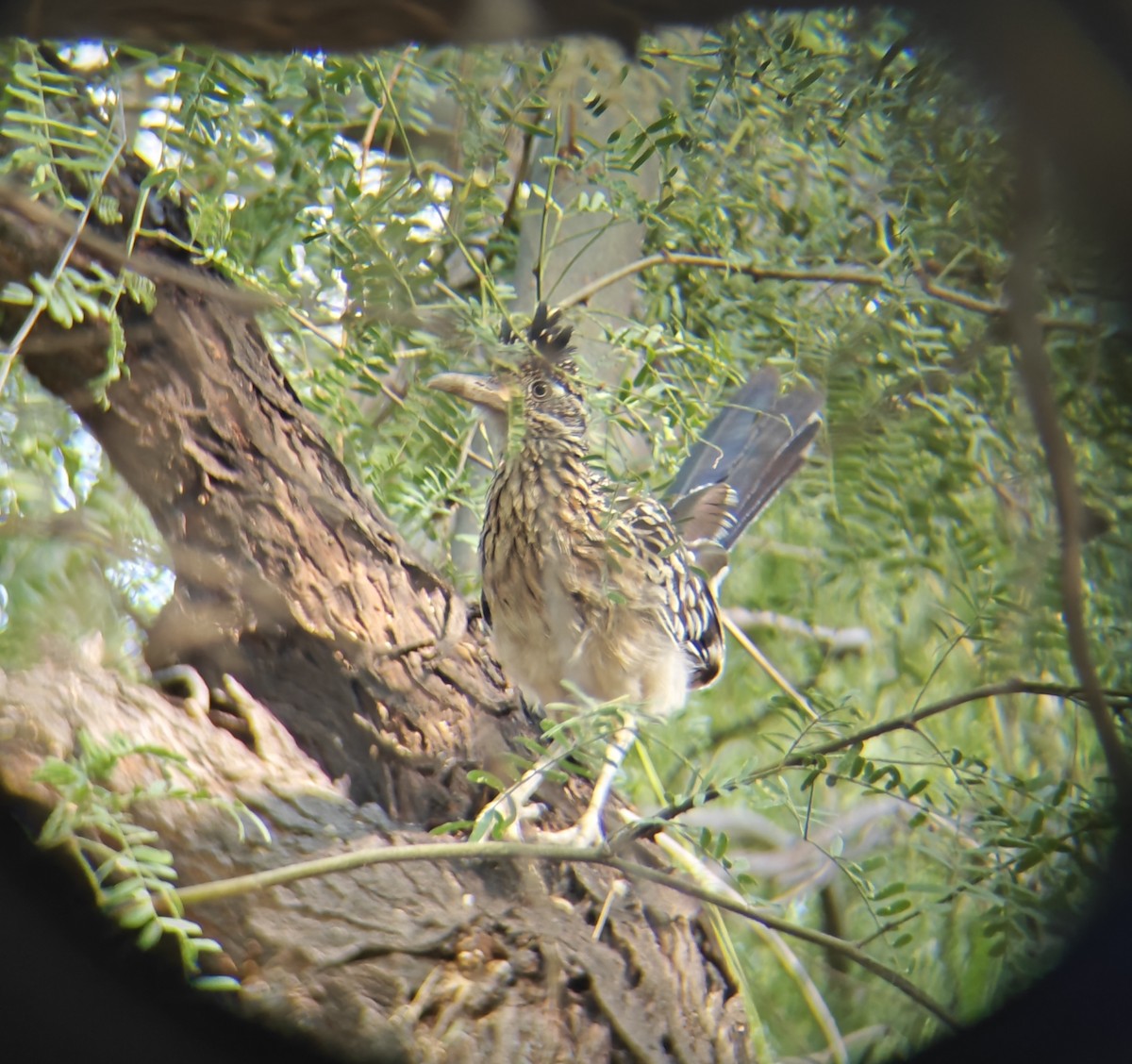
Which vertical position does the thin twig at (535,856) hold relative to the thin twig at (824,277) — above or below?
below

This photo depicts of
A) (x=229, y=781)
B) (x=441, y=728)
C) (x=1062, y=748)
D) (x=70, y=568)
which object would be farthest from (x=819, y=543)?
(x=70, y=568)

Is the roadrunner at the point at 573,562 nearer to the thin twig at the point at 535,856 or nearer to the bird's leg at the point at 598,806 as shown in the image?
the bird's leg at the point at 598,806

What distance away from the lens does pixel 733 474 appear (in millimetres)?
2318

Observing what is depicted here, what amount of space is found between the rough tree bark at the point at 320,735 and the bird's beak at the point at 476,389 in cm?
19

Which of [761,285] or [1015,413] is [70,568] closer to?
[1015,413]

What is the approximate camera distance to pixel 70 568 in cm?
109

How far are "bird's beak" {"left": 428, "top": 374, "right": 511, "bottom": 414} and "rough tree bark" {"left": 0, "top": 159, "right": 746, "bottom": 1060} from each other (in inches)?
7.6

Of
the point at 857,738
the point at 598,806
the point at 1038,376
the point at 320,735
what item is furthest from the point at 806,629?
the point at 1038,376

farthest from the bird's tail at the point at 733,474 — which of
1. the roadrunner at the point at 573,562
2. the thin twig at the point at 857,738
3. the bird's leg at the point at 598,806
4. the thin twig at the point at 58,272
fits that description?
the thin twig at the point at 58,272

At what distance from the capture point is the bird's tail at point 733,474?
225 cm

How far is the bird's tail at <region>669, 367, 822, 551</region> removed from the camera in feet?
7.39

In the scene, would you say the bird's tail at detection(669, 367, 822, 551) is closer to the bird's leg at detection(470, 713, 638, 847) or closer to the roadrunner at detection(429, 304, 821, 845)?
the roadrunner at detection(429, 304, 821, 845)

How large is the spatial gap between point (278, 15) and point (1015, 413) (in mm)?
886

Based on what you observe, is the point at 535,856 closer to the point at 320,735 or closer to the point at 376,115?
the point at 320,735
